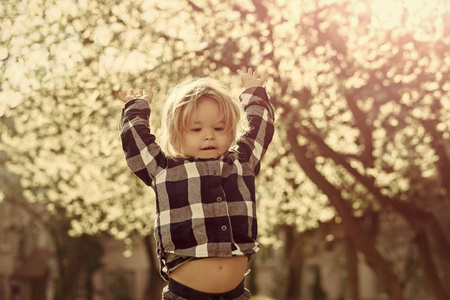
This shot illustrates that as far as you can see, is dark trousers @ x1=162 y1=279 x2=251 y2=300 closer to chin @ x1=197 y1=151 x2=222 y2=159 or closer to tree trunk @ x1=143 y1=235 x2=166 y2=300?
chin @ x1=197 y1=151 x2=222 y2=159

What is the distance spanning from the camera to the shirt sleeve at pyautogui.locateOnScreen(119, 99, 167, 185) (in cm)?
383

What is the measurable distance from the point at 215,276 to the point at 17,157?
46.2 ft

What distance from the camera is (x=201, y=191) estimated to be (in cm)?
365

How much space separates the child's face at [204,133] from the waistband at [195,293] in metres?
0.66

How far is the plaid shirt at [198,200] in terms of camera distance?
11.8 ft

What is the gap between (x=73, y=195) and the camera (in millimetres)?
14602

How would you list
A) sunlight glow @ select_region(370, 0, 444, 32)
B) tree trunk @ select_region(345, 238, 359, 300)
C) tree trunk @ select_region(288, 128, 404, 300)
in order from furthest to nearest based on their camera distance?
1. tree trunk @ select_region(345, 238, 359, 300)
2. tree trunk @ select_region(288, 128, 404, 300)
3. sunlight glow @ select_region(370, 0, 444, 32)

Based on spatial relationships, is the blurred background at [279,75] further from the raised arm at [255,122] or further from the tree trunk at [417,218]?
the raised arm at [255,122]

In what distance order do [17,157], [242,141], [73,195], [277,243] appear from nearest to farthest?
[242,141] < [73,195] < [17,157] < [277,243]

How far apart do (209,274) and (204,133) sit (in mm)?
698

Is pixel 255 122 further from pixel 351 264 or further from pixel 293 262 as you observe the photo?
pixel 293 262

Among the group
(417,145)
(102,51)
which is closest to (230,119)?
(102,51)

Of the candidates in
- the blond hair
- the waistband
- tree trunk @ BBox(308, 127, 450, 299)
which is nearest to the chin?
the blond hair

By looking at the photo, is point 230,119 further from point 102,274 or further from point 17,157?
point 102,274
